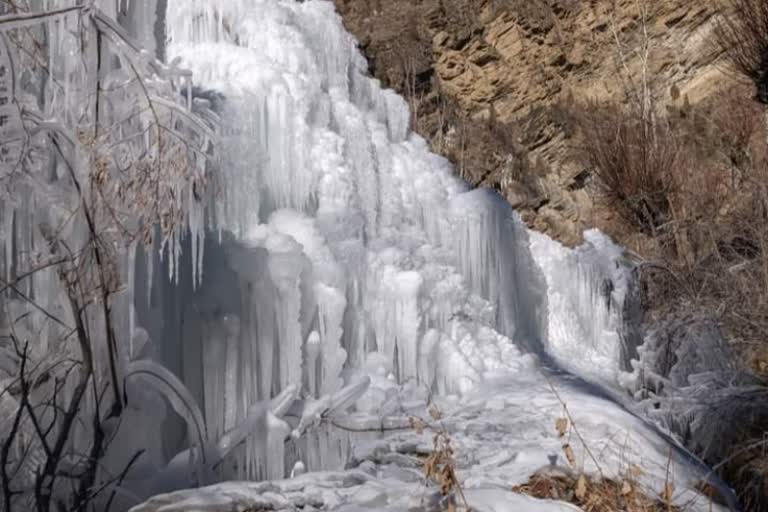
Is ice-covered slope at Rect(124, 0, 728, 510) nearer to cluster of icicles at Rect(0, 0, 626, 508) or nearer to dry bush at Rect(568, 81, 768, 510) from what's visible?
cluster of icicles at Rect(0, 0, 626, 508)

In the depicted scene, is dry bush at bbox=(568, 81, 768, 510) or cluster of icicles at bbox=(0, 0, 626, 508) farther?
dry bush at bbox=(568, 81, 768, 510)

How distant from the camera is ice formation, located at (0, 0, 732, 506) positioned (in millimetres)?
3096

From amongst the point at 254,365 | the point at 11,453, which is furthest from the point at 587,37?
the point at 11,453

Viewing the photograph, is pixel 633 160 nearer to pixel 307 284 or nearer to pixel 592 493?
pixel 307 284

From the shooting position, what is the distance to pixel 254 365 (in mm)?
3723

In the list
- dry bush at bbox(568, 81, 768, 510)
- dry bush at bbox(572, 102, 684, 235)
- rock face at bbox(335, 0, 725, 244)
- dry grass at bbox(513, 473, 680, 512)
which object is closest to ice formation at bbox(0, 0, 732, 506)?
dry grass at bbox(513, 473, 680, 512)

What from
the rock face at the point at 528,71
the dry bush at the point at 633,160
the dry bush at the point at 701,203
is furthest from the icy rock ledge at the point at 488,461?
the rock face at the point at 528,71

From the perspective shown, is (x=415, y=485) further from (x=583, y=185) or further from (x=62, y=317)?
(x=583, y=185)

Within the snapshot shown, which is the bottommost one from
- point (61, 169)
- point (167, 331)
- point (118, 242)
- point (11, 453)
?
point (11, 453)

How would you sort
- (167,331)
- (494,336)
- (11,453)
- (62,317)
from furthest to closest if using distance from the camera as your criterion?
(494,336)
(167,331)
(62,317)
(11,453)

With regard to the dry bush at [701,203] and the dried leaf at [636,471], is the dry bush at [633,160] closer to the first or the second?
the dry bush at [701,203]

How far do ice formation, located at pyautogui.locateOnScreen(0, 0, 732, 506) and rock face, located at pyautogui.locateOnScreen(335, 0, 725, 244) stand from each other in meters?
2.05

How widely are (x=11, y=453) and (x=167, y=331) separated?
1.16 meters

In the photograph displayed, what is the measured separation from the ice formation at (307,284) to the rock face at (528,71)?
2.05 meters
